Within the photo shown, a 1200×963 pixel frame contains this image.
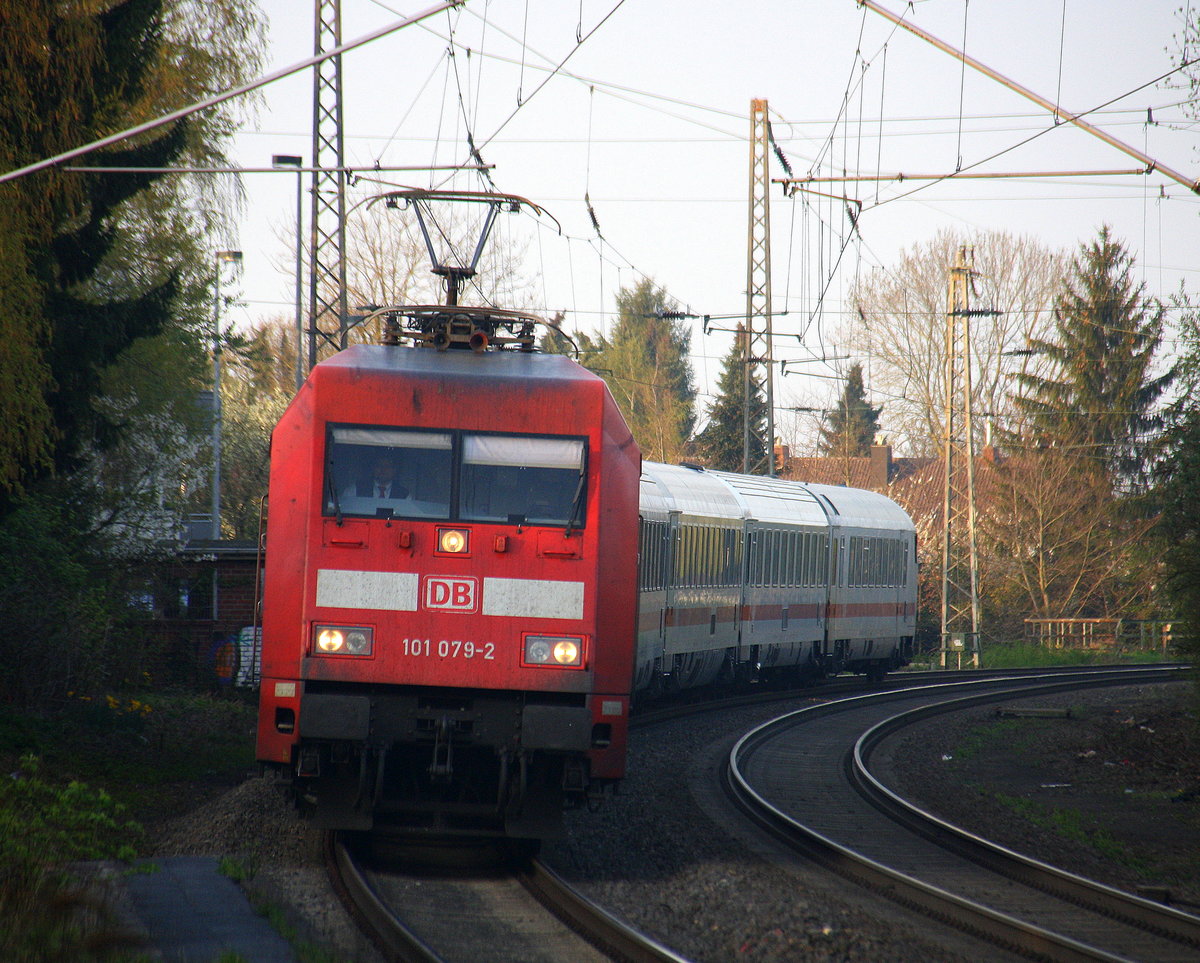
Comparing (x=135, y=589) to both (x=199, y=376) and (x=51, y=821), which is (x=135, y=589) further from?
(x=51, y=821)

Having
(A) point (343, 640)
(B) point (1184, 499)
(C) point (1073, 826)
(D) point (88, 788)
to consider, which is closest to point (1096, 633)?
(B) point (1184, 499)

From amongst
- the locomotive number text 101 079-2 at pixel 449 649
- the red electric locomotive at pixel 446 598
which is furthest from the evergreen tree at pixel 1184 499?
the locomotive number text 101 079-2 at pixel 449 649

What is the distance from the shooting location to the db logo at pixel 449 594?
340 inches

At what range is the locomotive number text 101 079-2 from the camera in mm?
8555

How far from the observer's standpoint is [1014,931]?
782cm

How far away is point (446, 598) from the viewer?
863cm

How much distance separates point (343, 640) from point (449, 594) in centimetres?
72

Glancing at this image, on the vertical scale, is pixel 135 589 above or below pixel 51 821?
above

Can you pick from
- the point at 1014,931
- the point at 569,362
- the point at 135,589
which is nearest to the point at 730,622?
the point at 135,589

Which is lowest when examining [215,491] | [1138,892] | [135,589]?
[1138,892]

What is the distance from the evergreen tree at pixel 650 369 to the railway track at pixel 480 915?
53216 mm

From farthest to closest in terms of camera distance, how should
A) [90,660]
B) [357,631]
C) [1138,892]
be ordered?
[90,660], [1138,892], [357,631]

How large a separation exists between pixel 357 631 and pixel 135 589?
44.2 ft

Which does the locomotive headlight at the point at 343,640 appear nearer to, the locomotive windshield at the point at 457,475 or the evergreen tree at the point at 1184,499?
the locomotive windshield at the point at 457,475
